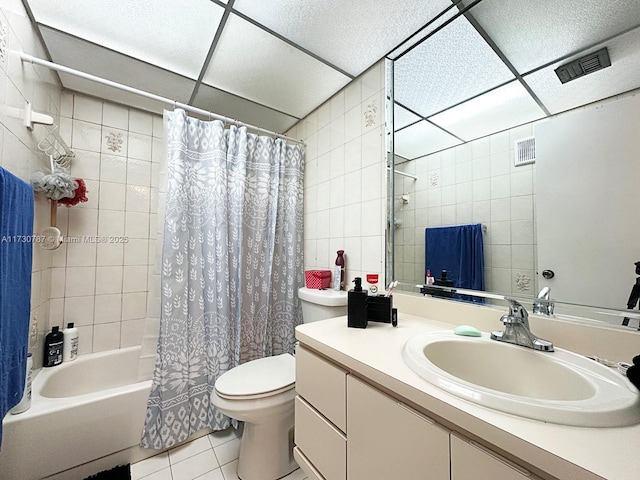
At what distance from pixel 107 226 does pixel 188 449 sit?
1.47 m

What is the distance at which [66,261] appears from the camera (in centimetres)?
157

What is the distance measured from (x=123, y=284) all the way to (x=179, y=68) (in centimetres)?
143

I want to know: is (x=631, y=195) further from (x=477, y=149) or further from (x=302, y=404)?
(x=302, y=404)

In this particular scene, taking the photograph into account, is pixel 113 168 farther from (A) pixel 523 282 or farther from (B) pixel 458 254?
(A) pixel 523 282

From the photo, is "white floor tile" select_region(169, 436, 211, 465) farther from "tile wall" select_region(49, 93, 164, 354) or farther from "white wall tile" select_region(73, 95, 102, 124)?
"white wall tile" select_region(73, 95, 102, 124)

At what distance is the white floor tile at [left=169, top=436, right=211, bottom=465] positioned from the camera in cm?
132

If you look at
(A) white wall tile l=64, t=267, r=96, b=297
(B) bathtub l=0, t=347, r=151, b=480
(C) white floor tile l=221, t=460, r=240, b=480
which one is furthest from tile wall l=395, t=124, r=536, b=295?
(A) white wall tile l=64, t=267, r=96, b=297

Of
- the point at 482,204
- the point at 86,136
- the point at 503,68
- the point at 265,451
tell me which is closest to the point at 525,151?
the point at 482,204

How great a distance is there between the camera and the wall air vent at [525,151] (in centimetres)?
90

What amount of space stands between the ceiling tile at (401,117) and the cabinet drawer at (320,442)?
1.37 meters

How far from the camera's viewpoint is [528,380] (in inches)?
27.5

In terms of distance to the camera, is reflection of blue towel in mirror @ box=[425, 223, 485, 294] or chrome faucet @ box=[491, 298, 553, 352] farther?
reflection of blue towel in mirror @ box=[425, 223, 485, 294]

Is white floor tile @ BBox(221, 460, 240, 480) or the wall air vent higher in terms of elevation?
the wall air vent

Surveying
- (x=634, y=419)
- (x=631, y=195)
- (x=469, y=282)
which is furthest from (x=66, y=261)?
(x=631, y=195)
